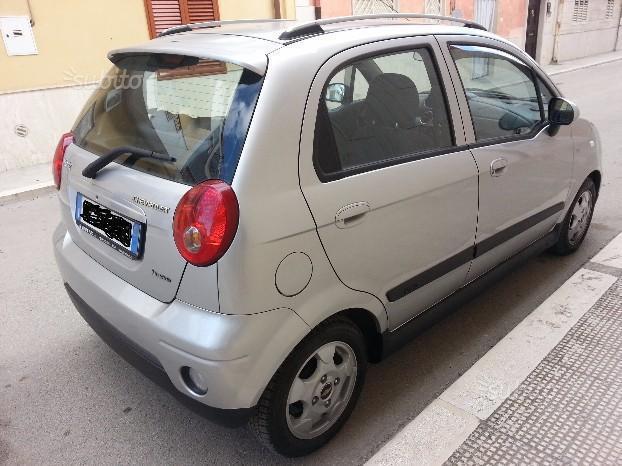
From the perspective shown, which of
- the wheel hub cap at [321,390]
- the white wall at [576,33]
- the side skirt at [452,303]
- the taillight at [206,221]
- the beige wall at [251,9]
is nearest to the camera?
the taillight at [206,221]

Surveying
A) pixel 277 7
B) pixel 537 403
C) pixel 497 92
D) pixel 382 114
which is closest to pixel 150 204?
pixel 382 114

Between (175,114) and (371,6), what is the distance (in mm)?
11051

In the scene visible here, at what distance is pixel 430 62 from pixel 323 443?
1.78 m

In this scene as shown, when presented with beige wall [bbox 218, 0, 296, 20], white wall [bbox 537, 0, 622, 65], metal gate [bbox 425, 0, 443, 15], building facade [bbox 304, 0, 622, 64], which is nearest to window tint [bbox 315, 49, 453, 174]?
beige wall [bbox 218, 0, 296, 20]

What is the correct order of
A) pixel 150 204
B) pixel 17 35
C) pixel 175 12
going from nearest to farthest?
pixel 150 204 → pixel 17 35 → pixel 175 12

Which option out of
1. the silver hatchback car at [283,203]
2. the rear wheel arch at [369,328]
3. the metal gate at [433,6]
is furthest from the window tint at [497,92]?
the metal gate at [433,6]

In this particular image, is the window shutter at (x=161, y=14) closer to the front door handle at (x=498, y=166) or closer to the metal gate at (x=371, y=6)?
the metal gate at (x=371, y=6)

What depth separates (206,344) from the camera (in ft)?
5.66

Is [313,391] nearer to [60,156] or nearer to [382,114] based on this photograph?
[382,114]

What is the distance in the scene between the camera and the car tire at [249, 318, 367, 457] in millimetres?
1944

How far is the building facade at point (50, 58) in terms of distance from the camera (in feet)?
21.6

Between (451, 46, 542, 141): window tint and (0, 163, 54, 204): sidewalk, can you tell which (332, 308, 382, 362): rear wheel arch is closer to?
(451, 46, 542, 141): window tint

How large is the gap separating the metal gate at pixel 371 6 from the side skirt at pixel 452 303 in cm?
936

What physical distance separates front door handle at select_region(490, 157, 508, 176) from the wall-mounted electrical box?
21.1 ft
